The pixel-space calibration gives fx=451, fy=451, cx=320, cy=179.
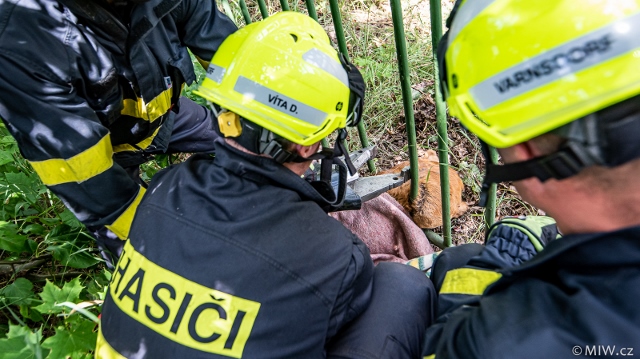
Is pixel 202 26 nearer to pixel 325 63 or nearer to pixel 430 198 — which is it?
pixel 325 63

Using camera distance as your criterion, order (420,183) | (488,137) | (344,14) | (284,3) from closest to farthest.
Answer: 1. (488,137)
2. (284,3)
3. (420,183)
4. (344,14)

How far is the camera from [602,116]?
91 centimetres

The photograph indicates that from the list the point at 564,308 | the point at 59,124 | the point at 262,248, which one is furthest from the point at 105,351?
the point at 564,308

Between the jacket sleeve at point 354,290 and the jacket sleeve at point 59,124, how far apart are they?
1274 millimetres

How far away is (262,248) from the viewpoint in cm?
147

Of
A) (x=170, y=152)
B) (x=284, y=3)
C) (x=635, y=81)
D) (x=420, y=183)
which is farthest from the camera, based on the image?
(x=170, y=152)

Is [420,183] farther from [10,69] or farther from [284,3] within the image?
[10,69]

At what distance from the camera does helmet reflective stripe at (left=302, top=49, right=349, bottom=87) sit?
1.75 metres

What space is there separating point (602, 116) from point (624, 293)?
0.36 metres

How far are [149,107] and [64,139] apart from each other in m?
0.55

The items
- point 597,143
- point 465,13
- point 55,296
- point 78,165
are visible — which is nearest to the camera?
point 597,143

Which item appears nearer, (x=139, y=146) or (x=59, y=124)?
(x=59, y=124)

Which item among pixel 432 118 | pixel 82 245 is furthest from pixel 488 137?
pixel 82 245

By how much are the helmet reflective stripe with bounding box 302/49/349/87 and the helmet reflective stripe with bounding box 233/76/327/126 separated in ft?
0.57
